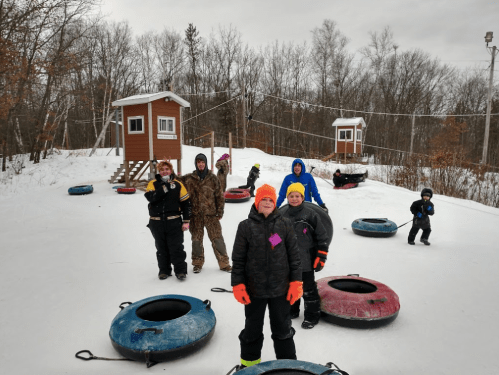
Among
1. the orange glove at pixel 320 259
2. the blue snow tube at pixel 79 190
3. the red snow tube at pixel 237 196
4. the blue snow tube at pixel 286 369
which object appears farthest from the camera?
the blue snow tube at pixel 79 190

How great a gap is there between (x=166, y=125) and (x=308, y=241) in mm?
13284

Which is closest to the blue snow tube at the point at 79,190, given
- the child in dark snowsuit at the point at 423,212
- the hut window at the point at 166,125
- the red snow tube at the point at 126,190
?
the red snow tube at the point at 126,190

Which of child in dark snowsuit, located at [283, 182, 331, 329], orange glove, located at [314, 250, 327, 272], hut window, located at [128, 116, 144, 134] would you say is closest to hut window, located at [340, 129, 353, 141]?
hut window, located at [128, 116, 144, 134]

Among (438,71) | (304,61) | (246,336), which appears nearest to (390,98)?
(438,71)

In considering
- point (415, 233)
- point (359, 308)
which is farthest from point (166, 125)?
point (359, 308)

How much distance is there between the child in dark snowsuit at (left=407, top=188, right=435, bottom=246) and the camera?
7136 millimetres

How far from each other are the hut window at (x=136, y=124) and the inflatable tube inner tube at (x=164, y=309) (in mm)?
12314

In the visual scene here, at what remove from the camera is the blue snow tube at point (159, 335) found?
9.95 ft

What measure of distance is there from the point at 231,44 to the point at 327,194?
30.0 meters

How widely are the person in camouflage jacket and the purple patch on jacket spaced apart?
108 inches

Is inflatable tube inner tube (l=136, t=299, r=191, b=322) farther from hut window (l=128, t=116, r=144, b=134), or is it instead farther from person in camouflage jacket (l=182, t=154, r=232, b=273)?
hut window (l=128, t=116, r=144, b=134)

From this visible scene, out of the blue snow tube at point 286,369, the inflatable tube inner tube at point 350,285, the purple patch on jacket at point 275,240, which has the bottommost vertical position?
the inflatable tube inner tube at point 350,285

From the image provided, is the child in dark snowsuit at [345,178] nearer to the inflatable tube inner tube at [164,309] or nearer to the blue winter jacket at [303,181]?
the blue winter jacket at [303,181]

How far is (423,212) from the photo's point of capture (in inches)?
285
